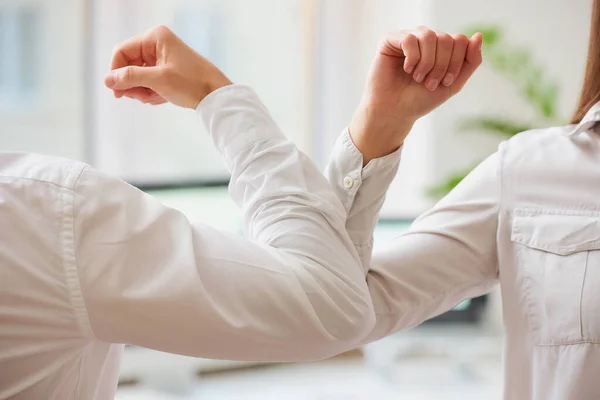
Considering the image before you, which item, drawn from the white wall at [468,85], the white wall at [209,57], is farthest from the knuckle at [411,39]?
the white wall at [468,85]

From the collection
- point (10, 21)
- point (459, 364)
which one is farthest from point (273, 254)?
point (10, 21)

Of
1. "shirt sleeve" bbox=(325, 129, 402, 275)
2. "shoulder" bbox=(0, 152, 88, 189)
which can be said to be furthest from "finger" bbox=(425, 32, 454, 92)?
"shoulder" bbox=(0, 152, 88, 189)

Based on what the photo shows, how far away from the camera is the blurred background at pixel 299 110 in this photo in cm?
261

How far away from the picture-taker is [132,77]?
836mm

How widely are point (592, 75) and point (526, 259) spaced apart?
28 cm

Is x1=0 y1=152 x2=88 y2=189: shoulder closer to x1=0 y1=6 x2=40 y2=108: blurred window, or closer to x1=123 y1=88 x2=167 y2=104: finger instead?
x1=123 y1=88 x2=167 y2=104: finger

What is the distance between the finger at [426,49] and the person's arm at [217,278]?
9.3 inches

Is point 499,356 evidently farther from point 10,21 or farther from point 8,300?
point 8,300

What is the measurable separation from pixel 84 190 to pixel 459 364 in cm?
226

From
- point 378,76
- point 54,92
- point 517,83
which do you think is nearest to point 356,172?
point 378,76

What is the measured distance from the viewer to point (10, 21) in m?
2.91

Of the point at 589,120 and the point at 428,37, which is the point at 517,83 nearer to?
the point at 589,120

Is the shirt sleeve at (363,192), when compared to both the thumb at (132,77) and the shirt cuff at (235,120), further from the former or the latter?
the thumb at (132,77)

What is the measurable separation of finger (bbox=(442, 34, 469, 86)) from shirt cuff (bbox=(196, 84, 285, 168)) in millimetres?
228
